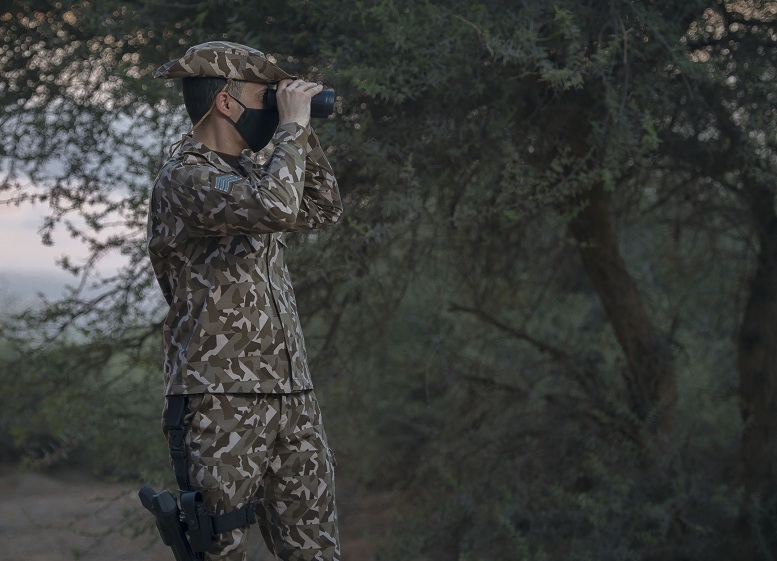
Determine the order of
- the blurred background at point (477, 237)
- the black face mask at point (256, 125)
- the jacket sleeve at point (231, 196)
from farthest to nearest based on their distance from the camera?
the blurred background at point (477, 237) < the black face mask at point (256, 125) < the jacket sleeve at point (231, 196)

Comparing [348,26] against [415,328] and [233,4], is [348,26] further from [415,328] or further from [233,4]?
[415,328]

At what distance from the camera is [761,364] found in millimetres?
5742

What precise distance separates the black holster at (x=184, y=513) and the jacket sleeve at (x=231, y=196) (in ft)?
1.48

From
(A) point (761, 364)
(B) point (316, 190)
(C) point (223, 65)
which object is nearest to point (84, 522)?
(A) point (761, 364)

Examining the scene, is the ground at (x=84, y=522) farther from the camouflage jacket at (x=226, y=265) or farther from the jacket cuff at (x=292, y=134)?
the jacket cuff at (x=292, y=134)

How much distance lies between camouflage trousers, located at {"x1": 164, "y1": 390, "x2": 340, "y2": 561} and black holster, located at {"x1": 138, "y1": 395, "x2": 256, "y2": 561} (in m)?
0.02

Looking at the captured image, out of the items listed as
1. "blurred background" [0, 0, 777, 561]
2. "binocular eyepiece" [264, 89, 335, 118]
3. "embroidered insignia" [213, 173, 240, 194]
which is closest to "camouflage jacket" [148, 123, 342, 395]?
"embroidered insignia" [213, 173, 240, 194]

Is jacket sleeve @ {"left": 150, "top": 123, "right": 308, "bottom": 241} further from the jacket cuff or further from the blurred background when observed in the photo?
the blurred background

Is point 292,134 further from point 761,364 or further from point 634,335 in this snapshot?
point 761,364

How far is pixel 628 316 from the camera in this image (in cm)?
576

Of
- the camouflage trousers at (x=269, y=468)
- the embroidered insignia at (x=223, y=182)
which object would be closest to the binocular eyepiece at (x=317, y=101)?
the embroidered insignia at (x=223, y=182)

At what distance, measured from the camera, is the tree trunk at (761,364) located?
5.55 m

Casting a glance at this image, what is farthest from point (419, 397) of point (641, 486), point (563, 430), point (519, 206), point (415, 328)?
point (519, 206)

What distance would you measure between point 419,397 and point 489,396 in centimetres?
117
